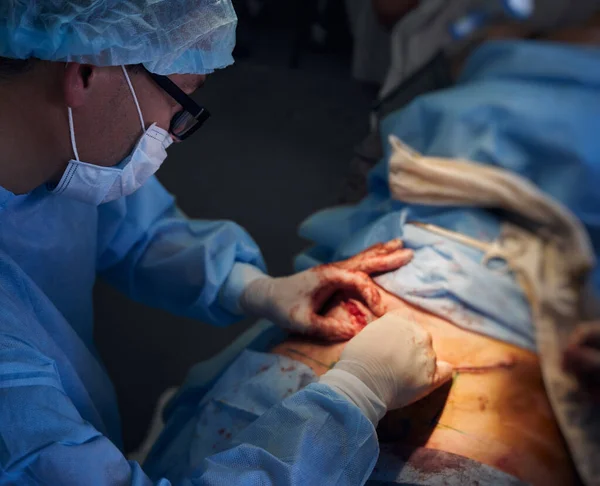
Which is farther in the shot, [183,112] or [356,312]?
[356,312]

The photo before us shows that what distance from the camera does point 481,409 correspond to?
116cm

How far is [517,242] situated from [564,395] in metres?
0.41

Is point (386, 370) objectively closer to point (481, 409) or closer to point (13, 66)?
point (481, 409)

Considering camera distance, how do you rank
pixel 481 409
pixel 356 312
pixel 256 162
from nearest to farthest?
pixel 481 409, pixel 356 312, pixel 256 162

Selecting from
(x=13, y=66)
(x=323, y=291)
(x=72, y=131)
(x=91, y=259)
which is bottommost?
(x=323, y=291)

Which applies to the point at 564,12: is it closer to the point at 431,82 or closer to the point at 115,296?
the point at 431,82

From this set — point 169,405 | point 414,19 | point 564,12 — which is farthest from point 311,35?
point 169,405

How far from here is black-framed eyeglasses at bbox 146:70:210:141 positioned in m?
1.00

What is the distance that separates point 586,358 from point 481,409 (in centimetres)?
24

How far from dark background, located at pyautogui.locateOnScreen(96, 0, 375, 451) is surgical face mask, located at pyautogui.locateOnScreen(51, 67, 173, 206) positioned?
128 centimetres

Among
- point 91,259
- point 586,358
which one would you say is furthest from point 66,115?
point 586,358

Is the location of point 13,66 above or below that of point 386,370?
above

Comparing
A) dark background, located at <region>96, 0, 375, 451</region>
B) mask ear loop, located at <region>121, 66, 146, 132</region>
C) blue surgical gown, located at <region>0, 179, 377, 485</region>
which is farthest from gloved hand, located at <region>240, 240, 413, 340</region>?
dark background, located at <region>96, 0, 375, 451</region>

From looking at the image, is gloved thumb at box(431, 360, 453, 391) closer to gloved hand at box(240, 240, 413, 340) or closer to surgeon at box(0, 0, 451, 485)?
surgeon at box(0, 0, 451, 485)
